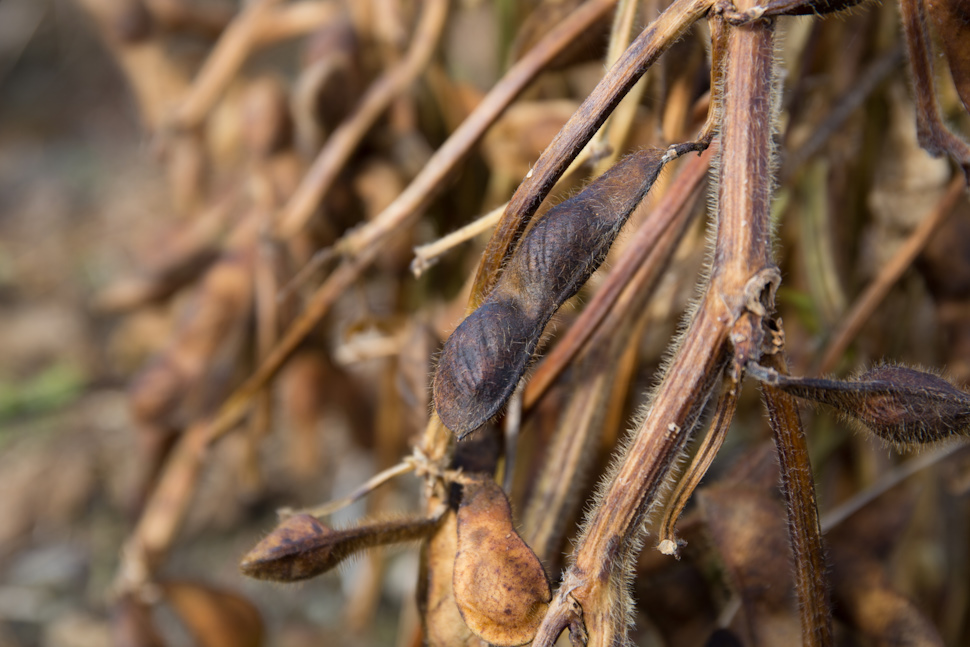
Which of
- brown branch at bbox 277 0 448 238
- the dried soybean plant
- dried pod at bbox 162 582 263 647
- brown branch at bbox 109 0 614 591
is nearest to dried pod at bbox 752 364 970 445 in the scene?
the dried soybean plant

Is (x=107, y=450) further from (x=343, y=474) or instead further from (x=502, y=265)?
(x=502, y=265)

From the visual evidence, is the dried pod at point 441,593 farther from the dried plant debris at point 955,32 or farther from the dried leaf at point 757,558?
the dried plant debris at point 955,32

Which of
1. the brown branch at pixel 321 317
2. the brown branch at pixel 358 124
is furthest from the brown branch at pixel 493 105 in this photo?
the brown branch at pixel 358 124

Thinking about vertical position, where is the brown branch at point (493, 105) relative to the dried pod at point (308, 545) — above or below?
above

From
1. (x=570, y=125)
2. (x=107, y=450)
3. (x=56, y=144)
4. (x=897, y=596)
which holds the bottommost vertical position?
Result: (x=107, y=450)

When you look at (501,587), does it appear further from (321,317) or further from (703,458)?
(321,317)

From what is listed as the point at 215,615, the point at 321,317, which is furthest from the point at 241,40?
the point at 215,615

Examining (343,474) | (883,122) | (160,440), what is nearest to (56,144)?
(343,474)
